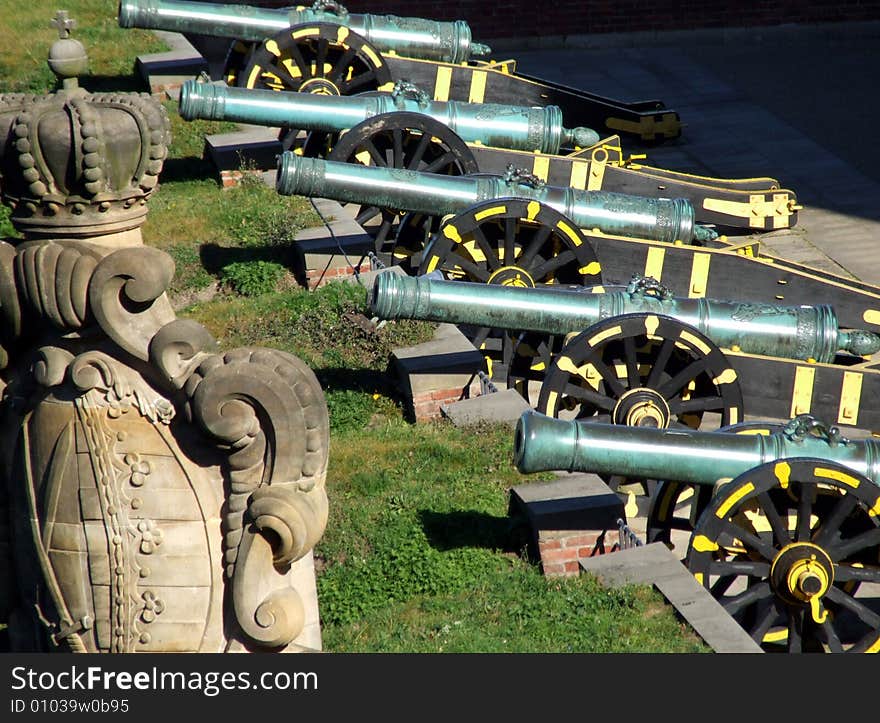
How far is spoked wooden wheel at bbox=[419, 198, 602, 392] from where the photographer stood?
36.6 ft

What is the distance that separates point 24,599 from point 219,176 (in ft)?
30.4

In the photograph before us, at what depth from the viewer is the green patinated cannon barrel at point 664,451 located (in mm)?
8000

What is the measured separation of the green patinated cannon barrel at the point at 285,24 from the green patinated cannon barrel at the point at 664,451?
25.2 feet

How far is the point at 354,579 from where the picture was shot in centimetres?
798

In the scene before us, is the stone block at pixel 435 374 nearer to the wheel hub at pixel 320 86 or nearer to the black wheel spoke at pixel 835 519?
the black wheel spoke at pixel 835 519

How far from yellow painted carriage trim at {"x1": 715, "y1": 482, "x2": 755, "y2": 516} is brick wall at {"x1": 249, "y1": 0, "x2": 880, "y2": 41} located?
45.8 ft

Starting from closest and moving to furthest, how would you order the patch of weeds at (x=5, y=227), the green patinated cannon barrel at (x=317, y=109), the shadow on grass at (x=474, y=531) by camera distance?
the shadow on grass at (x=474, y=531)
the patch of weeds at (x=5, y=227)
the green patinated cannon barrel at (x=317, y=109)

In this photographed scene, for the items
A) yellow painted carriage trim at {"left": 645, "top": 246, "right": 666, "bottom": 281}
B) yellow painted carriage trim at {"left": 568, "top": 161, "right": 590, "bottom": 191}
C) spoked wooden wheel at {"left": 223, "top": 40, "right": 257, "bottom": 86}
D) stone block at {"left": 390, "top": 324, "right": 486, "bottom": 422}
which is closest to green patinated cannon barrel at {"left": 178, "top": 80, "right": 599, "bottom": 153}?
yellow painted carriage trim at {"left": 568, "top": 161, "right": 590, "bottom": 191}

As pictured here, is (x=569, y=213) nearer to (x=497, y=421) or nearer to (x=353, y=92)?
(x=497, y=421)

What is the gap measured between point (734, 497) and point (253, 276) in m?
5.45

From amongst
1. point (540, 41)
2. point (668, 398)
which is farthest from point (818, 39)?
point (668, 398)

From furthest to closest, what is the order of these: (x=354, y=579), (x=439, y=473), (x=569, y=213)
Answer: (x=569, y=213)
(x=439, y=473)
(x=354, y=579)

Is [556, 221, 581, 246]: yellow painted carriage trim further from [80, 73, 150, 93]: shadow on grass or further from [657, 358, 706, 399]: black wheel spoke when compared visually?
[80, 73, 150, 93]: shadow on grass

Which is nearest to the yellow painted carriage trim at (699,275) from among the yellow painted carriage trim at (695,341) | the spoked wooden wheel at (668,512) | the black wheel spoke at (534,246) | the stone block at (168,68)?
the black wheel spoke at (534,246)
